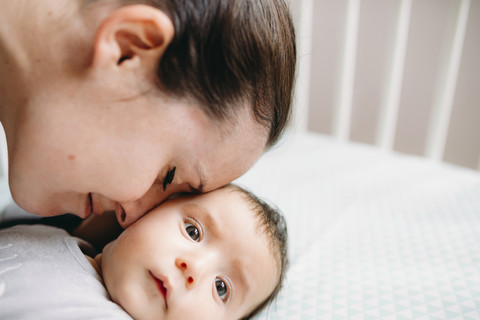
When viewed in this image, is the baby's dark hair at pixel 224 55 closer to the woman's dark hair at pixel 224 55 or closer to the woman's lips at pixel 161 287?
the woman's dark hair at pixel 224 55

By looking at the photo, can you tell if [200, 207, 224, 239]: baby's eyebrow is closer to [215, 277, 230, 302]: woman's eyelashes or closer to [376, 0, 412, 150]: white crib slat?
Result: [215, 277, 230, 302]: woman's eyelashes

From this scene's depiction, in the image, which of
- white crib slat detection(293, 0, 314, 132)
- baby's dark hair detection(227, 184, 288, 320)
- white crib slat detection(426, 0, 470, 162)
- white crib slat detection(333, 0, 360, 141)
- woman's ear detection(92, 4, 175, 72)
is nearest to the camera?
woman's ear detection(92, 4, 175, 72)

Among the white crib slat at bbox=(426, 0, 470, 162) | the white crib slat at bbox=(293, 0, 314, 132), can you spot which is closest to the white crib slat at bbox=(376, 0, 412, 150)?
the white crib slat at bbox=(426, 0, 470, 162)

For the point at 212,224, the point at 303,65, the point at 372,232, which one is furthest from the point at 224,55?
the point at 303,65

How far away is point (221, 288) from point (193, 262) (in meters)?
0.09

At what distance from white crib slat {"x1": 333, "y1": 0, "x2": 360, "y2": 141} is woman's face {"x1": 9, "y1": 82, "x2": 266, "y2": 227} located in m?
0.82

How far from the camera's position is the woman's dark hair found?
56 cm

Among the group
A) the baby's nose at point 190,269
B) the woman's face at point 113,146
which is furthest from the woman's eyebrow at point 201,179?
the baby's nose at point 190,269

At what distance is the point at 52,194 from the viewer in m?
0.66

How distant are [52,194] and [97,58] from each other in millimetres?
242

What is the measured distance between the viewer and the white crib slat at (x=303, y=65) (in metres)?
1.47

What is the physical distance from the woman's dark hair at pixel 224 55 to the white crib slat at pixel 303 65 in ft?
2.58

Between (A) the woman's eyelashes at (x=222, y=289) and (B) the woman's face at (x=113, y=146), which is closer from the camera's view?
(B) the woman's face at (x=113, y=146)

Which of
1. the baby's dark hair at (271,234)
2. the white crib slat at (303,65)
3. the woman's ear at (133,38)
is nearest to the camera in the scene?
the woman's ear at (133,38)
